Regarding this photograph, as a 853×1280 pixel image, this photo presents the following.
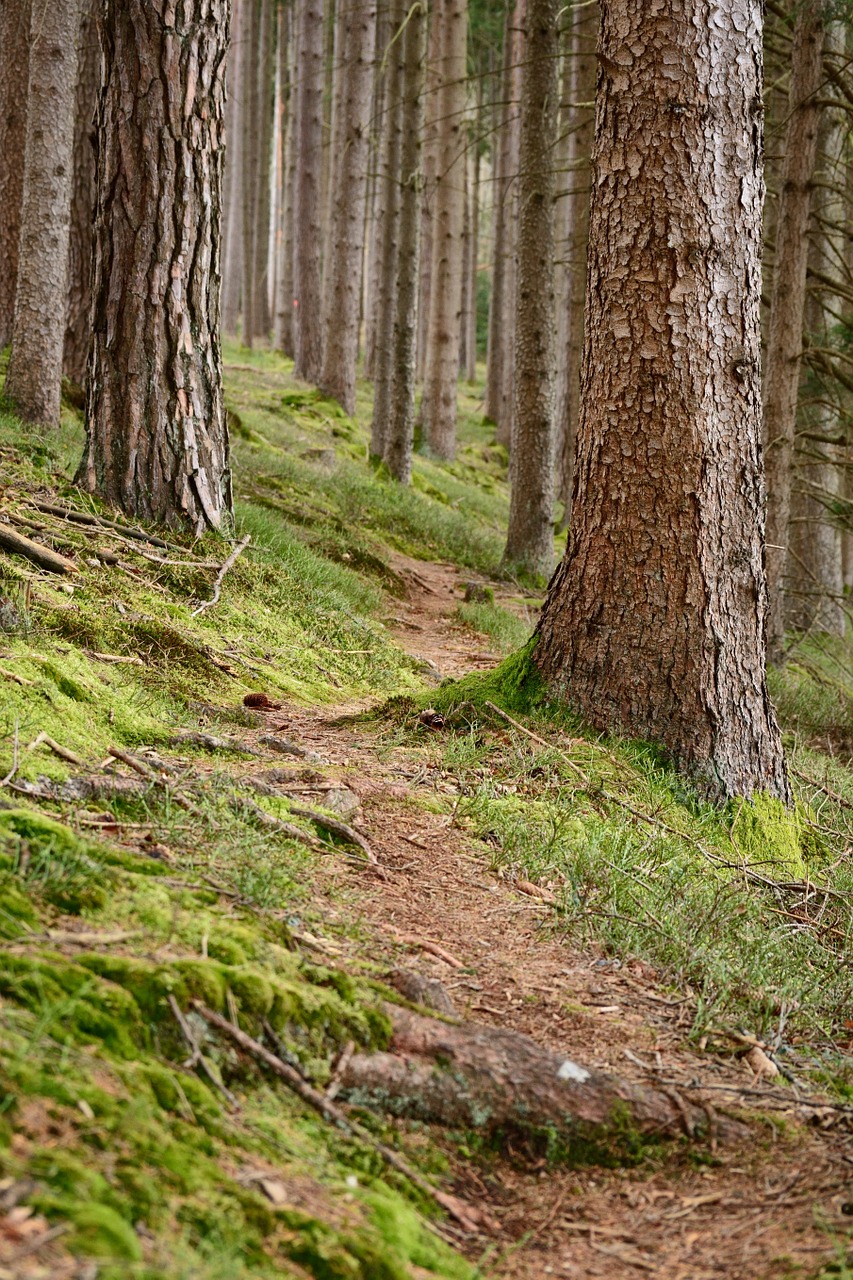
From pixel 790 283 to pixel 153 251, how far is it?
6.05 metres

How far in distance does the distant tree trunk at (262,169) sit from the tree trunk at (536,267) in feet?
55.9

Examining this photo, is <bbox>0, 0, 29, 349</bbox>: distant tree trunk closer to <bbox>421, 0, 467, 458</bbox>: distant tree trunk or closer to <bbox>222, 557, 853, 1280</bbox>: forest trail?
<bbox>222, 557, 853, 1280</bbox>: forest trail

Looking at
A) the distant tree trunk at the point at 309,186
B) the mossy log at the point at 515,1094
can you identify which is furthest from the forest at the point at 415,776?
the distant tree trunk at the point at 309,186

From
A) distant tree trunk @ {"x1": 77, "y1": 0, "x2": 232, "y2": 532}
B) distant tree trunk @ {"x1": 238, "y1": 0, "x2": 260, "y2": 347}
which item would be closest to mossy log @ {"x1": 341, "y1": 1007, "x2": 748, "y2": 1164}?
distant tree trunk @ {"x1": 77, "y1": 0, "x2": 232, "y2": 532}

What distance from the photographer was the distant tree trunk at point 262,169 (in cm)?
2691

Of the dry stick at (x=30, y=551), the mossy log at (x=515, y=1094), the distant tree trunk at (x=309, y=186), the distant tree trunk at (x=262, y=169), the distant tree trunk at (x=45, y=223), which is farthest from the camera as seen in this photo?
the distant tree trunk at (x=262, y=169)

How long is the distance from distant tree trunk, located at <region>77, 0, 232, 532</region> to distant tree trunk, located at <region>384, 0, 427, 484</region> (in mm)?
7320

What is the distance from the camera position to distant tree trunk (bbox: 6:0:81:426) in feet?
26.8

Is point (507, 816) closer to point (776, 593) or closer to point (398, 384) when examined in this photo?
point (776, 593)

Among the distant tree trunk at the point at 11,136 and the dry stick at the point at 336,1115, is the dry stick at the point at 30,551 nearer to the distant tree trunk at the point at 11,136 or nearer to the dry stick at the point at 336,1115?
the dry stick at the point at 336,1115

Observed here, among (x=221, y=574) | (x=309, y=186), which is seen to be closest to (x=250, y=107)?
(x=309, y=186)

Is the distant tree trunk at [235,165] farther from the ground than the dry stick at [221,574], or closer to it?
farther from the ground

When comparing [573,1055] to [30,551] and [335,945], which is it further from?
[30,551]

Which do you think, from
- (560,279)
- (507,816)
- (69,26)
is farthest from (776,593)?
(560,279)
